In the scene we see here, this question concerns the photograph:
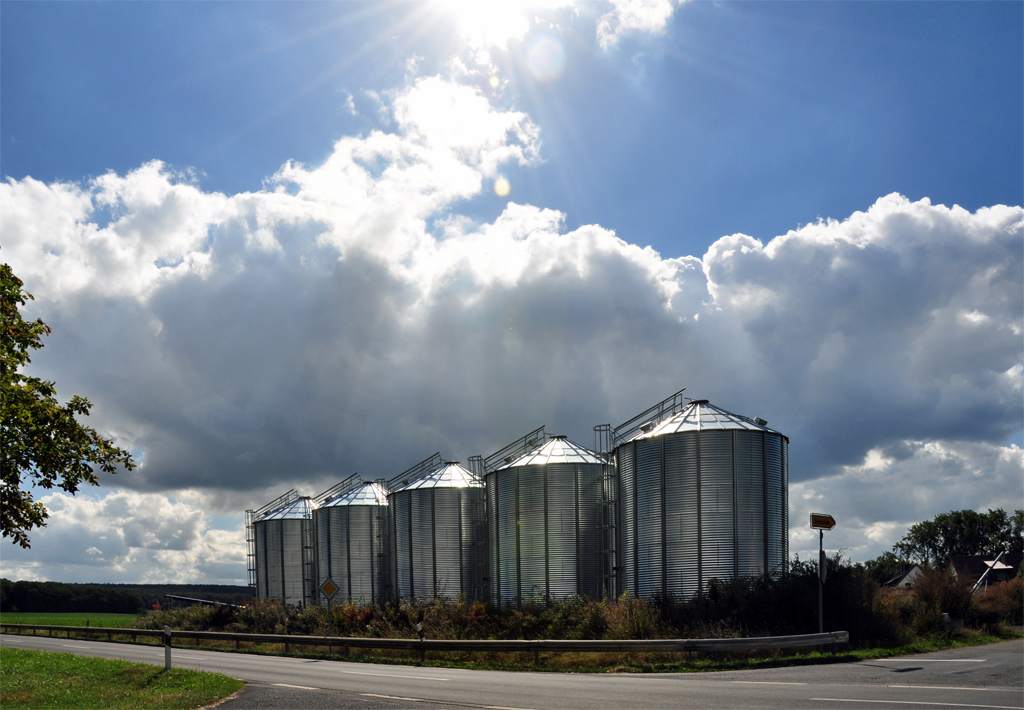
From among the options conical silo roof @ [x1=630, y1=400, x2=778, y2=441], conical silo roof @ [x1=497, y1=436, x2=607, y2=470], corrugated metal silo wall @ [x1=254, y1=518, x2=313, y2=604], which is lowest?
corrugated metal silo wall @ [x1=254, y1=518, x2=313, y2=604]

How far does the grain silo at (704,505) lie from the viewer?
105ft

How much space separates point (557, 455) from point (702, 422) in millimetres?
9032

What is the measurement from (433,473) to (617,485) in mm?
16506

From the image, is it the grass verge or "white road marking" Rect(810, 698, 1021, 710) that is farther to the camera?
the grass verge

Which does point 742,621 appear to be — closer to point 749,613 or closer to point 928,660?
point 749,613

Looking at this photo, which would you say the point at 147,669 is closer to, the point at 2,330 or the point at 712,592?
the point at 2,330

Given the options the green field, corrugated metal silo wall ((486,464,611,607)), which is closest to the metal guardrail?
corrugated metal silo wall ((486,464,611,607))

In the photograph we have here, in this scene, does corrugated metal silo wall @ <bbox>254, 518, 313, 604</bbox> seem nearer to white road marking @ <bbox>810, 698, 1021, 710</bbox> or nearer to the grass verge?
the grass verge

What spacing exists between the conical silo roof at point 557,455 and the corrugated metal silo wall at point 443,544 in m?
5.52

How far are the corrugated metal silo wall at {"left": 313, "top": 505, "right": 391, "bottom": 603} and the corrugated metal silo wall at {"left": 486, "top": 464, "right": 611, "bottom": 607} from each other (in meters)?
16.1

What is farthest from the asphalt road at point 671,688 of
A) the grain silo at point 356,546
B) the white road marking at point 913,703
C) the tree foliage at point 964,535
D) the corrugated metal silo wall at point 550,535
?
the tree foliage at point 964,535

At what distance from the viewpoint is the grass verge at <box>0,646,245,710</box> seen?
56.5 ft

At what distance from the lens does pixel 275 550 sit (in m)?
62.3

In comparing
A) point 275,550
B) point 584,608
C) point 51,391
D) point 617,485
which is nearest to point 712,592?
point 584,608
